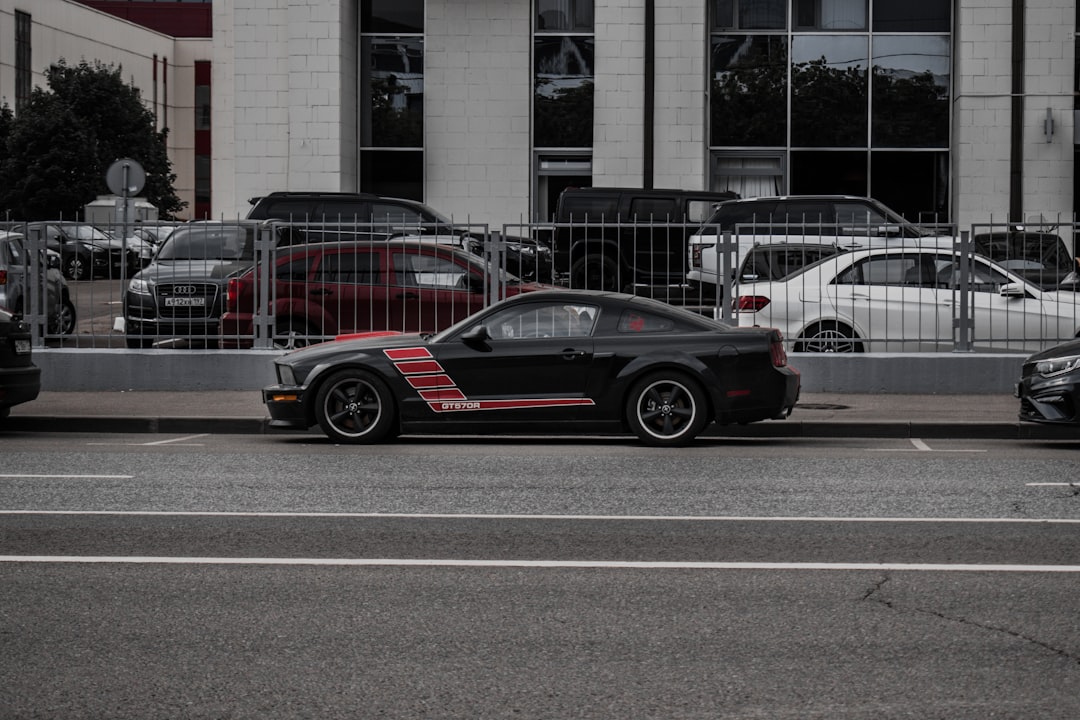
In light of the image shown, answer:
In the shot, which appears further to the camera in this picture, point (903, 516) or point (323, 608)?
Answer: point (903, 516)

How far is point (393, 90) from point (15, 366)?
19.2 m

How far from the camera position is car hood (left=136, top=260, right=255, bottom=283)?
688 inches

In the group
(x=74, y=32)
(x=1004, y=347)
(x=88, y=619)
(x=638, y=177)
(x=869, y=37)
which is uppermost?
(x=74, y=32)

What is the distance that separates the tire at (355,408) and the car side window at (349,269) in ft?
13.0

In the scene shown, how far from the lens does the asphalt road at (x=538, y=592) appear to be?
5.26m

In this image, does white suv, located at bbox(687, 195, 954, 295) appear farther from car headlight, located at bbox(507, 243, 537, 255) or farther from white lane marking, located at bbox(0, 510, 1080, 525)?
white lane marking, located at bbox(0, 510, 1080, 525)

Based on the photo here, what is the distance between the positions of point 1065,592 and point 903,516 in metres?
2.31

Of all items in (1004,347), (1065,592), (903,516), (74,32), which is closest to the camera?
(1065,592)

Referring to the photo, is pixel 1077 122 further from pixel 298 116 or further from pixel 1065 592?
pixel 1065 592

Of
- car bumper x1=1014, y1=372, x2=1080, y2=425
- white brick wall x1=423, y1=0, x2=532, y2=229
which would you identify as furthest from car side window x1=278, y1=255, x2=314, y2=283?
white brick wall x1=423, y1=0, x2=532, y2=229

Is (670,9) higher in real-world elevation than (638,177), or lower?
higher

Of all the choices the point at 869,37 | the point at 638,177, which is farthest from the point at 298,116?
the point at 869,37

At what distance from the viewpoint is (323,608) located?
6.51 m

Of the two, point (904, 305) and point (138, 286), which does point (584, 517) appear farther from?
point (138, 286)
